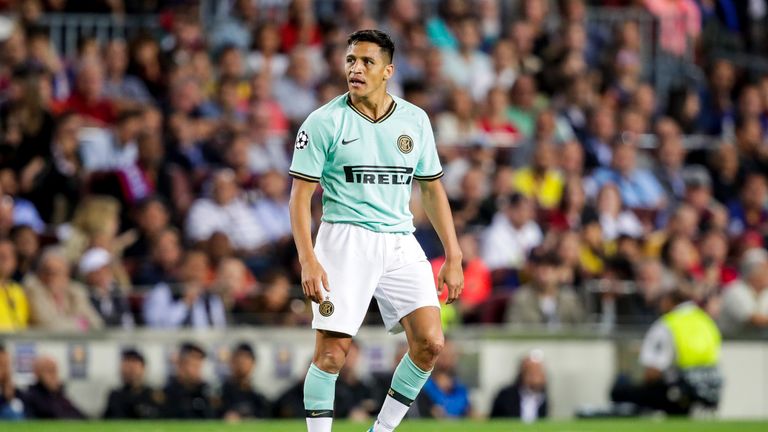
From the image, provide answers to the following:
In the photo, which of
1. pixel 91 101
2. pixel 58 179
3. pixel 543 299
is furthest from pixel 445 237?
pixel 91 101

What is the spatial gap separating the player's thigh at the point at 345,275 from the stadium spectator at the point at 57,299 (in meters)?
6.00

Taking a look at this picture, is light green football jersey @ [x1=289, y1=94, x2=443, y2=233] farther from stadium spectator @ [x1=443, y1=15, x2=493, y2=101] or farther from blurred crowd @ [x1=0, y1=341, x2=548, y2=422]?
stadium spectator @ [x1=443, y1=15, x2=493, y2=101]

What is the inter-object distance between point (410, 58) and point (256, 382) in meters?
5.51

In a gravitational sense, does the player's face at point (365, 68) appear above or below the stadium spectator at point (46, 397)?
above

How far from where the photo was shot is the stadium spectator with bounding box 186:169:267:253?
1582cm

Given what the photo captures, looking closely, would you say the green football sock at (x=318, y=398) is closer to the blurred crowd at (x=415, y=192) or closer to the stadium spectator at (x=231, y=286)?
the blurred crowd at (x=415, y=192)

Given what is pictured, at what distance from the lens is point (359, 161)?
854 centimetres

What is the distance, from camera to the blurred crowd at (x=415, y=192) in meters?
14.9

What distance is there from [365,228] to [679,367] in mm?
7234

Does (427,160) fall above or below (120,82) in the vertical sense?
below

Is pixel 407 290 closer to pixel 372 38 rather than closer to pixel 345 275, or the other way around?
pixel 345 275

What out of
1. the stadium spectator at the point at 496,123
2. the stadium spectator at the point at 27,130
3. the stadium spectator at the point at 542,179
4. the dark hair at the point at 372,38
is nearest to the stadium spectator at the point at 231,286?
the stadium spectator at the point at 27,130

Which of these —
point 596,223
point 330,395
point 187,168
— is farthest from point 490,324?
point 330,395

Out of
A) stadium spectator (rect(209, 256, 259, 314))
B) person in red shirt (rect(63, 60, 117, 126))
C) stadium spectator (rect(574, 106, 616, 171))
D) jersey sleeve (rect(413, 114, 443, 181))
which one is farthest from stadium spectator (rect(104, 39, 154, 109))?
jersey sleeve (rect(413, 114, 443, 181))
